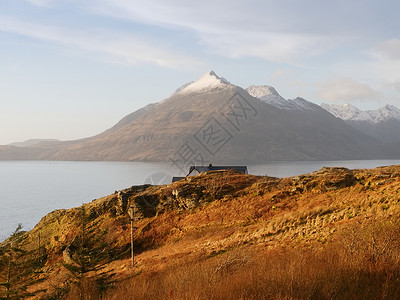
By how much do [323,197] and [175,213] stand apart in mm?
16271

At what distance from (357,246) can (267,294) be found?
3.70 m

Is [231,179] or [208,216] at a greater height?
[231,179]

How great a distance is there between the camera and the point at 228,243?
2266 cm

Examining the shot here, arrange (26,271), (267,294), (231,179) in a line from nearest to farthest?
1. (267,294)
2. (26,271)
3. (231,179)


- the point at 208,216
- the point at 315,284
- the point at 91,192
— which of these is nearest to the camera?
the point at 315,284

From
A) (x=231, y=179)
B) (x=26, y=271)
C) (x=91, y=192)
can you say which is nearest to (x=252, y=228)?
(x=231, y=179)

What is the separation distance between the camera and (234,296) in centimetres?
689

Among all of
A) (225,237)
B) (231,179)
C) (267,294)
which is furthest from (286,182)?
(267,294)

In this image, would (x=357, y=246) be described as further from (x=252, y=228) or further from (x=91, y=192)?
→ (x=91, y=192)

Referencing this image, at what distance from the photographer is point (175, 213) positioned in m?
36.0

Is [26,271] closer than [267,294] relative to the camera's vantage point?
No

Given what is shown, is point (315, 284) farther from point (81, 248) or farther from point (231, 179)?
point (231, 179)

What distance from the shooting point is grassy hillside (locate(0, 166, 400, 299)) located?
7.68 m

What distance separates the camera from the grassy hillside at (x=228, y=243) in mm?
7676
